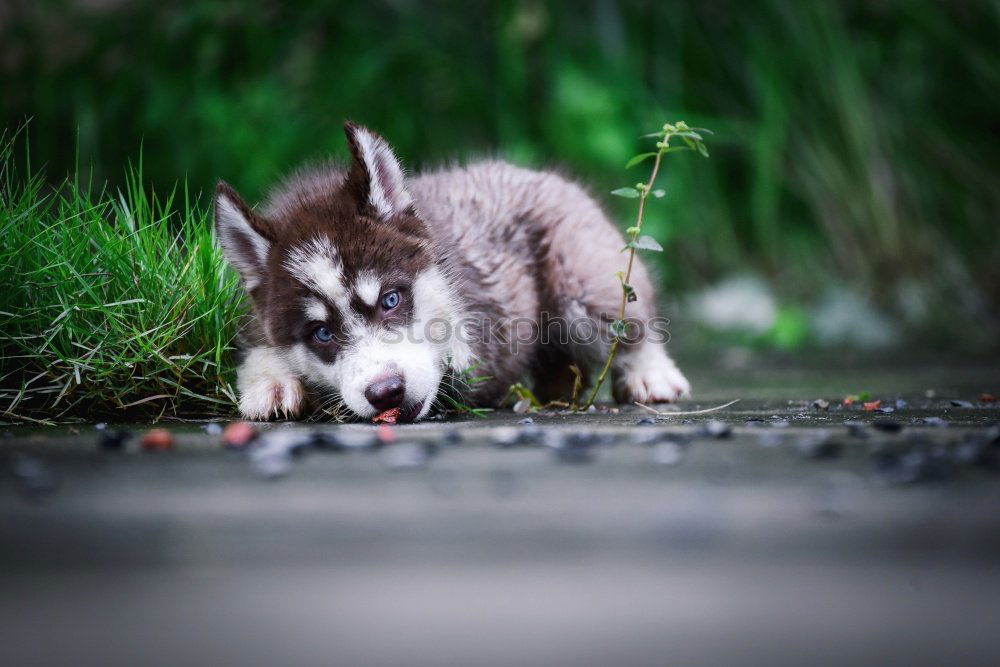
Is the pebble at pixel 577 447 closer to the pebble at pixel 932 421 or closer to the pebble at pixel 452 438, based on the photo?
the pebble at pixel 452 438

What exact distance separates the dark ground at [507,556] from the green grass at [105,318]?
788mm

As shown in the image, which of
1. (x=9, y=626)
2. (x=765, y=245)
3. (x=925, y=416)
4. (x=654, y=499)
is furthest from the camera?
(x=765, y=245)

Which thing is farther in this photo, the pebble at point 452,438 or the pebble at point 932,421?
the pebble at point 932,421

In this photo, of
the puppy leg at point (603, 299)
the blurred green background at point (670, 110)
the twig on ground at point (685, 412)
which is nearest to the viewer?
the twig on ground at point (685, 412)

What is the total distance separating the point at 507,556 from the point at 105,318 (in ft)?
6.18

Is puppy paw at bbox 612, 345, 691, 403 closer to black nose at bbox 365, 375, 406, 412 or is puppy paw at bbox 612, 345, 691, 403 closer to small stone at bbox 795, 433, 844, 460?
black nose at bbox 365, 375, 406, 412

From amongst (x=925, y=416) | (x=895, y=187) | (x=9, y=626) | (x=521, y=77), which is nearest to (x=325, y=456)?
(x=9, y=626)

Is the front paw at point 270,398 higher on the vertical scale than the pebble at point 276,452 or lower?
higher

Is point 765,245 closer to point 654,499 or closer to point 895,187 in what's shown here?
point 895,187

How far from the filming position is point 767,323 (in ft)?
21.1

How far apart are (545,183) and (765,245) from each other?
3.41m

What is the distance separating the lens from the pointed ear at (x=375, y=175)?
10.6ft

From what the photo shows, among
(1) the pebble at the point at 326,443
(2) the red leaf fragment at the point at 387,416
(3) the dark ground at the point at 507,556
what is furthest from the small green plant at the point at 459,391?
(3) the dark ground at the point at 507,556

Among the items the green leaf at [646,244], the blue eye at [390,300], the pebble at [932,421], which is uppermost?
the green leaf at [646,244]
